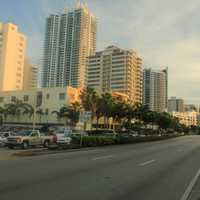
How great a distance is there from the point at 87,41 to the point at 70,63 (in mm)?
16726

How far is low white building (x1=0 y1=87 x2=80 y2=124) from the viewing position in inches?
3836

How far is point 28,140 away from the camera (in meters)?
32.2

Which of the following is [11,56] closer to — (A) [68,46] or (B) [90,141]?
(A) [68,46]

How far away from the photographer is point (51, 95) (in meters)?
101

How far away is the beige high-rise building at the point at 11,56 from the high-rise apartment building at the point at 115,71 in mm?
33431

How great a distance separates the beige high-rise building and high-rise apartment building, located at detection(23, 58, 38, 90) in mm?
22941

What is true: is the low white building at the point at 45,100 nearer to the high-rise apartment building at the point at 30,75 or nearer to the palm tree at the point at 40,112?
the palm tree at the point at 40,112

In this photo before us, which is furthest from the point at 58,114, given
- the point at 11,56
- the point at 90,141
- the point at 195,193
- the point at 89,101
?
the point at 195,193

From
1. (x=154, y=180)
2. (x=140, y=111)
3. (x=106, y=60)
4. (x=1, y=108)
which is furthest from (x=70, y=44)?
(x=154, y=180)

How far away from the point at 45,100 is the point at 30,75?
8304cm

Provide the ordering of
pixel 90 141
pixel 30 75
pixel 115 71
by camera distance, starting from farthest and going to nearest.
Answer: pixel 30 75
pixel 115 71
pixel 90 141

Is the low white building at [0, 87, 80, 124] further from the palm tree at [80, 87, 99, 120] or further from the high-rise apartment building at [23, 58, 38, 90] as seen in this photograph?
the high-rise apartment building at [23, 58, 38, 90]

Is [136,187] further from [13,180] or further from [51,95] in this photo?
[51,95]

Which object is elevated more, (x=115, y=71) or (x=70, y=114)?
(x=115, y=71)
